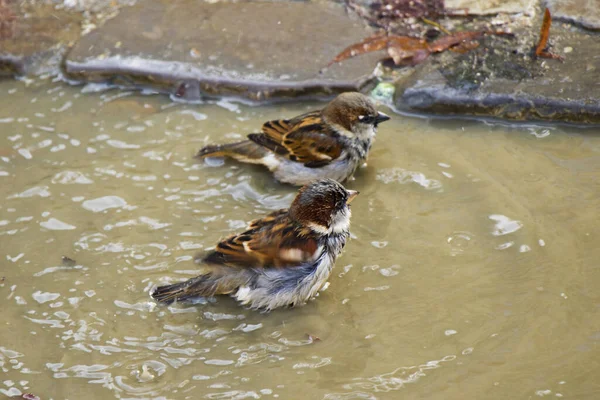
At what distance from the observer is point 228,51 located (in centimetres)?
685

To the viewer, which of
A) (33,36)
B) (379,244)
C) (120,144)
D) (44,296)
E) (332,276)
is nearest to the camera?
(44,296)

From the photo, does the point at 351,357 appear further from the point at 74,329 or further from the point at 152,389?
the point at 74,329

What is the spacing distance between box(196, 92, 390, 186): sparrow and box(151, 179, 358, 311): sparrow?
109 centimetres

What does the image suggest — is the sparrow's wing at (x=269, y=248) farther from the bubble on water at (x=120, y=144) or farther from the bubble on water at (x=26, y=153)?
the bubble on water at (x=26, y=153)

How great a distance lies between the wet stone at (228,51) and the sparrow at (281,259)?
205cm

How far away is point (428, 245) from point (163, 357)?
193 centimetres

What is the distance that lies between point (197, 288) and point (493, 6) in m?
4.22

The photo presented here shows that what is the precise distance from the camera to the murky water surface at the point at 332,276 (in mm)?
4043

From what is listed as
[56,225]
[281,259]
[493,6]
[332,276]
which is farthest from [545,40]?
[56,225]

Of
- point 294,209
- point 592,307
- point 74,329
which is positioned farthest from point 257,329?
point 592,307

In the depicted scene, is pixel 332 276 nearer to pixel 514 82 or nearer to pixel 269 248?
pixel 269 248

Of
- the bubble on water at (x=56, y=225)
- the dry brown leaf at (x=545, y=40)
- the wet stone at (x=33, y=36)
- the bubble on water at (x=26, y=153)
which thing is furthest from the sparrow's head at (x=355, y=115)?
the wet stone at (x=33, y=36)

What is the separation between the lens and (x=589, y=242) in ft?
15.3

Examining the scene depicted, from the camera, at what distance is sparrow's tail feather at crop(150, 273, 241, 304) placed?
4660 mm
